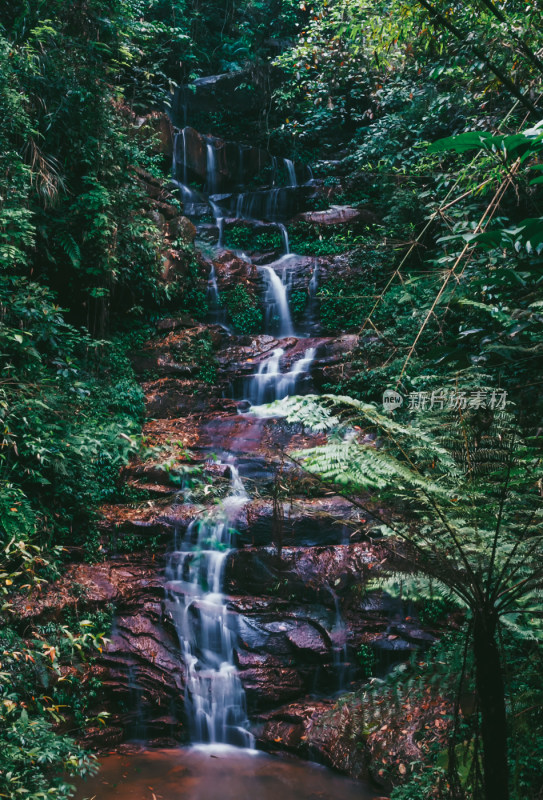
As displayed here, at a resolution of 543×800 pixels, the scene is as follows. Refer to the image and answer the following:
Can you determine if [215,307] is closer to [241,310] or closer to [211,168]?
[241,310]

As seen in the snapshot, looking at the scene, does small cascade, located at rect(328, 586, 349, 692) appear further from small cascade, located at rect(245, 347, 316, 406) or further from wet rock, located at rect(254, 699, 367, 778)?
small cascade, located at rect(245, 347, 316, 406)

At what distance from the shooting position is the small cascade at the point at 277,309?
11.9m

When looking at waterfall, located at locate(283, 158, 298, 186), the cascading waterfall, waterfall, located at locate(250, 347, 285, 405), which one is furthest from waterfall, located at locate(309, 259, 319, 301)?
the cascading waterfall

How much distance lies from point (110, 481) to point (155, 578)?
1.65m

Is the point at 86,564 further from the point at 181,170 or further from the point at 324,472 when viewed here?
the point at 181,170

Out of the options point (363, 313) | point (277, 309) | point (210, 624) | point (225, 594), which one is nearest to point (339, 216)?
point (277, 309)

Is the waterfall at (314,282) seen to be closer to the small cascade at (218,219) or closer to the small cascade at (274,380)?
the small cascade at (274,380)

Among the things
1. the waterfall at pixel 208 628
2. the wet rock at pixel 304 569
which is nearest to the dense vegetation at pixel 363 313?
the waterfall at pixel 208 628

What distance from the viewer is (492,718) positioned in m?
1.69

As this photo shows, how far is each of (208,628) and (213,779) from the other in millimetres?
1494

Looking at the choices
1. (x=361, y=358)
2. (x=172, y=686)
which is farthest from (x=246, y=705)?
(x=361, y=358)

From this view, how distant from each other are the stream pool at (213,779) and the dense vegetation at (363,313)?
1.83 feet

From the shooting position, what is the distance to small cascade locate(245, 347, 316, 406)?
389 inches

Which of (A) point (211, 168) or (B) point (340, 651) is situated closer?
(B) point (340, 651)
